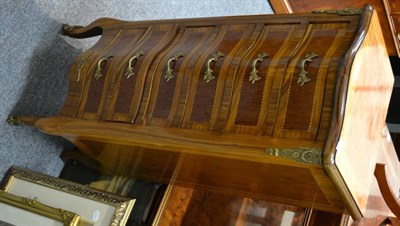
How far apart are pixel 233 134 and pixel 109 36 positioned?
79cm

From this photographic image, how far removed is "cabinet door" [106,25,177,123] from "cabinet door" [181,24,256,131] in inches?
7.9

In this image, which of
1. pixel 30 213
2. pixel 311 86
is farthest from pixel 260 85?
pixel 30 213

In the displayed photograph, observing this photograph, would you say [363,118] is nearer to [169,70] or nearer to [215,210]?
[169,70]

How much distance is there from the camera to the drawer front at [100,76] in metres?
1.69

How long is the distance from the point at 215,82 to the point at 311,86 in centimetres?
30

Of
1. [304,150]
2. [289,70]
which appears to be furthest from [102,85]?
[304,150]

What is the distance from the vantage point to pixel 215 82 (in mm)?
1451

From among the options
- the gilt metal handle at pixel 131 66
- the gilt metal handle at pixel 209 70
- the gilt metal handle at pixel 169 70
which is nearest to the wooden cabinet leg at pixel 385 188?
the gilt metal handle at pixel 209 70

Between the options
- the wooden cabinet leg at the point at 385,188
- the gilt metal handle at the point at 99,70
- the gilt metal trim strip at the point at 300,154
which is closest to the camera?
the gilt metal trim strip at the point at 300,154

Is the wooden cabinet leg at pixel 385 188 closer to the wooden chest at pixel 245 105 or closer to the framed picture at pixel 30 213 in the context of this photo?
the wooden chest at pixel 245 105

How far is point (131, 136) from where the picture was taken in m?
1.52

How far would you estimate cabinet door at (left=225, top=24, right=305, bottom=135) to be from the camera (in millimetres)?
1319

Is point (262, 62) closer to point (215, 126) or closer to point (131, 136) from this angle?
point (215, 126)

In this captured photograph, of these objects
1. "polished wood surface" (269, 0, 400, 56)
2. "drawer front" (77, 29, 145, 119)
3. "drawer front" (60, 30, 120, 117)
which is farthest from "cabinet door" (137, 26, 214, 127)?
"polished wood surface" (269, 0, 400, 56)
